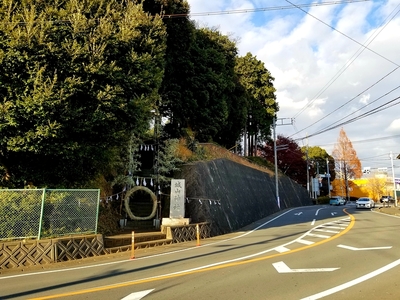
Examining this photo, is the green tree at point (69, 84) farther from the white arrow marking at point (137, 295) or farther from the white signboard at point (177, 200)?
the white arrow marking at point (137, 295)

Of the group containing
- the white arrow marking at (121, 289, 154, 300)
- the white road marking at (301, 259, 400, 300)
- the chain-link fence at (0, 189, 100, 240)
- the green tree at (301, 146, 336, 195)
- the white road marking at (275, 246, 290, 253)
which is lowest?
the white arrow marking at (121, 289, 154, 300)

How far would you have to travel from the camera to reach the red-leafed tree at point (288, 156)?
5278cm

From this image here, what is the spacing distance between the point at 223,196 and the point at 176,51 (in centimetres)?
1020

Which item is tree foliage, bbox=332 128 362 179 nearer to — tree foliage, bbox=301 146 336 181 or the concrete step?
tree foliage, bbox=301 146 336 181

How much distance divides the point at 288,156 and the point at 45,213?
155ft

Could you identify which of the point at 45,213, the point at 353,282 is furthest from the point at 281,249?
the point at 45,213

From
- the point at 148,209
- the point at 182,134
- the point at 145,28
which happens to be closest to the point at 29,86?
the point at 145,28

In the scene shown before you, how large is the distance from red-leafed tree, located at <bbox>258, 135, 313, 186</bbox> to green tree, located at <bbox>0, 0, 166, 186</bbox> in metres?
40.1

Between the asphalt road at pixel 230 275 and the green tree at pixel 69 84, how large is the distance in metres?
3.97

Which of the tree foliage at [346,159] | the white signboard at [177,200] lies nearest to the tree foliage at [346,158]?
the tree foliage at [346,159]

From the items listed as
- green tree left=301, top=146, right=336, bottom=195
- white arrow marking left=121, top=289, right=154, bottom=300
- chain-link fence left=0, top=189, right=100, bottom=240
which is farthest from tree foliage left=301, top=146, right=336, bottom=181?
white arrow marking left=121, top=289, right=154, bottom=300

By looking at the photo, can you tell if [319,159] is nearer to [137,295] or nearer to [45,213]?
[45,213]

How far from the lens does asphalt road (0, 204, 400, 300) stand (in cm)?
574

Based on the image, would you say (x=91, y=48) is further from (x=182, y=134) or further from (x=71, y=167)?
(x=182, y=134)
